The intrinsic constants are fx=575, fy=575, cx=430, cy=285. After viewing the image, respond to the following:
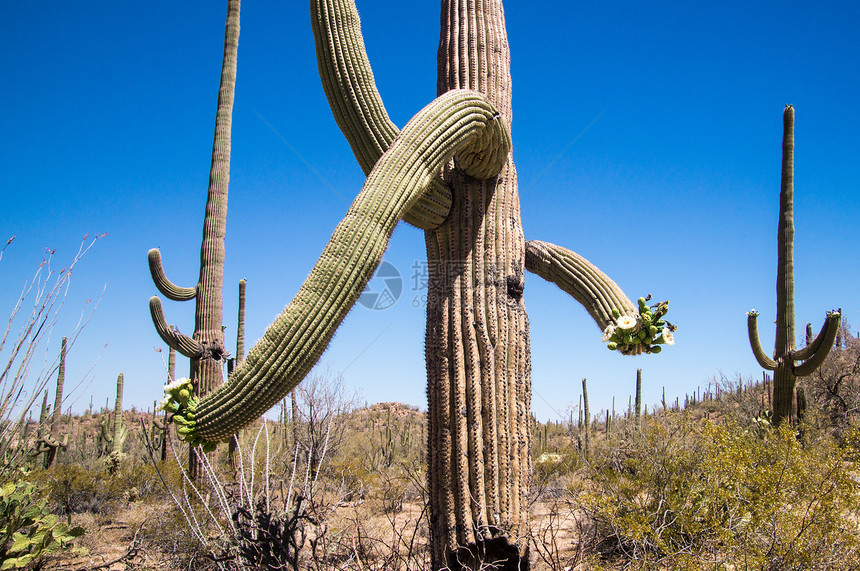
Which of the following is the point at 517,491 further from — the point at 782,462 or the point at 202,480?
the point at 202,480

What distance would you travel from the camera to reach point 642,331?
11.8ft

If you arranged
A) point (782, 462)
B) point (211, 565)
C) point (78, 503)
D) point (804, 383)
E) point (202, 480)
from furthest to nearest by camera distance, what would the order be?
point (804, 383), point (78, 503), point (202, 480), point (782, 462), point (211, 565)

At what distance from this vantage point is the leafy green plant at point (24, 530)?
457 cm

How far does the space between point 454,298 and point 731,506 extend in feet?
11.6

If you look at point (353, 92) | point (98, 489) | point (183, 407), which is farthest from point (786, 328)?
point (98, 489)

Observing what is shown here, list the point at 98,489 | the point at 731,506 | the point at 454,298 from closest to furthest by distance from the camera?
the point at 454,298 → the point at 731,506 → the point at 98,489

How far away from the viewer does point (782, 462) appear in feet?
16.7

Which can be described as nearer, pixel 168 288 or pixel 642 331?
pixel 642 331

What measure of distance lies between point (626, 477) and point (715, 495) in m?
1.49

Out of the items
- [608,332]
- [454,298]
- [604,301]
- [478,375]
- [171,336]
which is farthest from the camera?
[171,336]

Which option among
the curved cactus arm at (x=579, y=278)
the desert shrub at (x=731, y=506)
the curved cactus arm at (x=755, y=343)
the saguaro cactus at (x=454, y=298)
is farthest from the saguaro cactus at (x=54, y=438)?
the curved cactus arm at (x=755, y=343)

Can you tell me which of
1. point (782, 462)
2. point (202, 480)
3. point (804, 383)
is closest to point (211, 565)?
point (202, 480)

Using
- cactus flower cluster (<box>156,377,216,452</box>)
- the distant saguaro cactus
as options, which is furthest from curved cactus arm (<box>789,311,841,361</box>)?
the distant saguaro cactus

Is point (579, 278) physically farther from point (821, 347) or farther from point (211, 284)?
point (821, 347)
